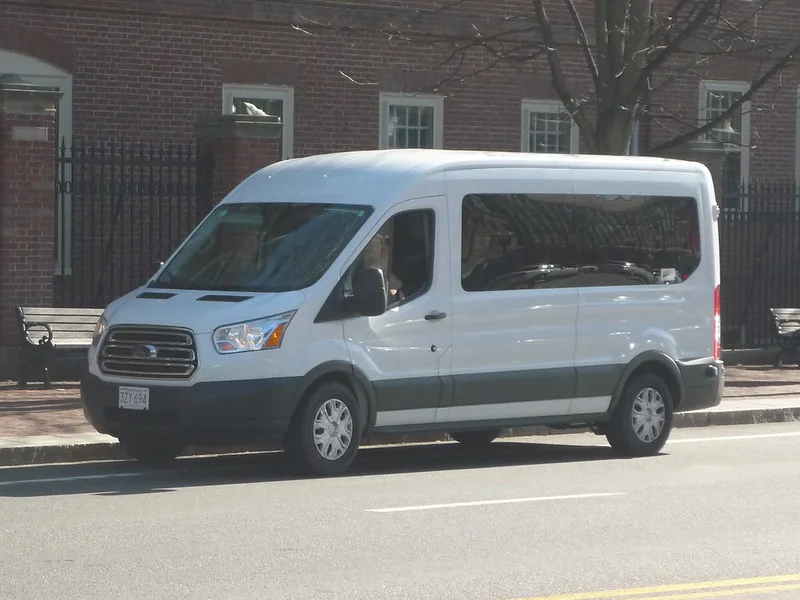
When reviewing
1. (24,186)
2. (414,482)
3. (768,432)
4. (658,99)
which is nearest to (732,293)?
(658,99)

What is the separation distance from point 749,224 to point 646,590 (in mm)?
17306

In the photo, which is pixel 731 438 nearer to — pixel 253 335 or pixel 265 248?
pixel 265 248

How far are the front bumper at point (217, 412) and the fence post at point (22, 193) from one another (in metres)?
6.65

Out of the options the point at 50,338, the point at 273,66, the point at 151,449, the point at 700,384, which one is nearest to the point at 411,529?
the point at 151,449

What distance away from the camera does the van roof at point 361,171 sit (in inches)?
484

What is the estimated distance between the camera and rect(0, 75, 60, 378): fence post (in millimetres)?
17797

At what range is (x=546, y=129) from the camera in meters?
26.1

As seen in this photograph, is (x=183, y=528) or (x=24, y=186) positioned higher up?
(x=24, y=186)

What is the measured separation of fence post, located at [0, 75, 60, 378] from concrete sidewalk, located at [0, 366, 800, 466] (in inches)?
43.1

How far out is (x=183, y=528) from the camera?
9.25 m

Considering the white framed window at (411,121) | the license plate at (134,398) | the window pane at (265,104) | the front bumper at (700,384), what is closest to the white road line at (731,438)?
the front bumper at (700,384)

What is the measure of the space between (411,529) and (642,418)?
15.6ft

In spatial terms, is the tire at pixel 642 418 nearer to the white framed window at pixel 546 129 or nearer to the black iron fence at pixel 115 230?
the black iron fence at pixel 115 230

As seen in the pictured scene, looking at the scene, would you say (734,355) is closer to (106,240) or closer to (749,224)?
(749,224)
